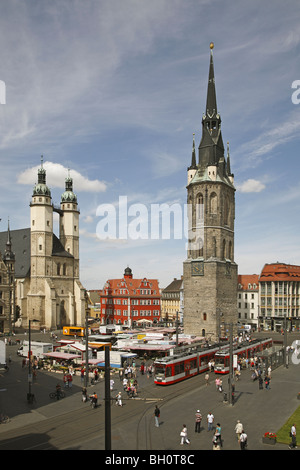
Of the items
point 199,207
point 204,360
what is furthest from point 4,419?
point 199,207

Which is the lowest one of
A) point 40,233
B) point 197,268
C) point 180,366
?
point 180,366

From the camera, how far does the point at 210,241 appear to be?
6519cm

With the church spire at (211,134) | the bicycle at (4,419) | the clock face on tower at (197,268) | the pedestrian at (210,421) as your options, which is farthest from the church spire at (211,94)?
the bicycle at (4,419)

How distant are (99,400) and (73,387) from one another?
5.08 m

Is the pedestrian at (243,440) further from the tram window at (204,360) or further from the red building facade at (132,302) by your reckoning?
the red building facade at (132,302)

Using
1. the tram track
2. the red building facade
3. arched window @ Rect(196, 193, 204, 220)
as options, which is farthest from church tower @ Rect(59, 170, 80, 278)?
the tram track

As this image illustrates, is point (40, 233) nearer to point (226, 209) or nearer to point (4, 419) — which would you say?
point (226, 209)

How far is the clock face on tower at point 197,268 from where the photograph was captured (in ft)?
212

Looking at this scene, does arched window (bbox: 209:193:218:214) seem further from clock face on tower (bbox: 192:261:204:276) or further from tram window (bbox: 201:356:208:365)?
tram window (bbox: 201:356:208:365)

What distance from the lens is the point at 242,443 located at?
18.9 m

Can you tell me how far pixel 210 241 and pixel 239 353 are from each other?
2519 centimetres
